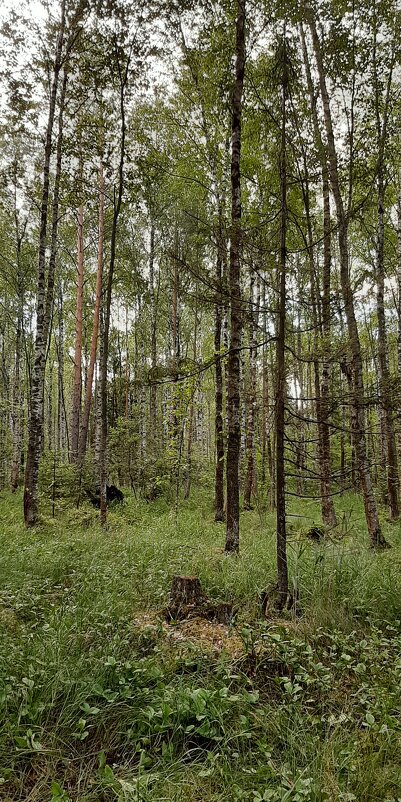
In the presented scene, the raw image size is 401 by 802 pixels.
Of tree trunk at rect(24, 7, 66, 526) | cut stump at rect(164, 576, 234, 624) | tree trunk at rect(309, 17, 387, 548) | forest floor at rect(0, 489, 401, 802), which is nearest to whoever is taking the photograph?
forest floor at rect(0, 489, 401, 802)

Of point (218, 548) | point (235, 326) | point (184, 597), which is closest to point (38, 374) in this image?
point (235, 326)

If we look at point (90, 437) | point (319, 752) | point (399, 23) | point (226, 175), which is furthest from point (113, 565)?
point (90, 437)

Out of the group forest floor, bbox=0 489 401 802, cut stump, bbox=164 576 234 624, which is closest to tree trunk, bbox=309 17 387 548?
forest floor, bbox=0 489 401 802

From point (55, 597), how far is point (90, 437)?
1988 cm

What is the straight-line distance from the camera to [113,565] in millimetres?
5293

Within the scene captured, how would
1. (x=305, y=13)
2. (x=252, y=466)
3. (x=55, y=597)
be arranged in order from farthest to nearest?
(x=252, y=466)
(x=305, y=13)
(x=55, y=597)

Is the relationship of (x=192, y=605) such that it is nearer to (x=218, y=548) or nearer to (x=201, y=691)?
(x=201, y=691)

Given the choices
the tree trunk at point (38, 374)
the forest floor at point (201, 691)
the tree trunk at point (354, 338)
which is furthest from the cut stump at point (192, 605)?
the tree trunk at point (38, 374)

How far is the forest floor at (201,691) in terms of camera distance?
2109 mm

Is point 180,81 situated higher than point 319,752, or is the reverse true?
point 180,81

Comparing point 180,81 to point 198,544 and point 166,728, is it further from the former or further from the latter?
point 166,728

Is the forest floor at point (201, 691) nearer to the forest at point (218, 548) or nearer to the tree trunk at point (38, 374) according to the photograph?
the forest at point (218, 548)

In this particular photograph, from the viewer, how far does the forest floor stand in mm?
2109

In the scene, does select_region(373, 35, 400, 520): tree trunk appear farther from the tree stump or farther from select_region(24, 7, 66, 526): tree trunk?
select_region(24, 7, 66, 526): tree trunk
